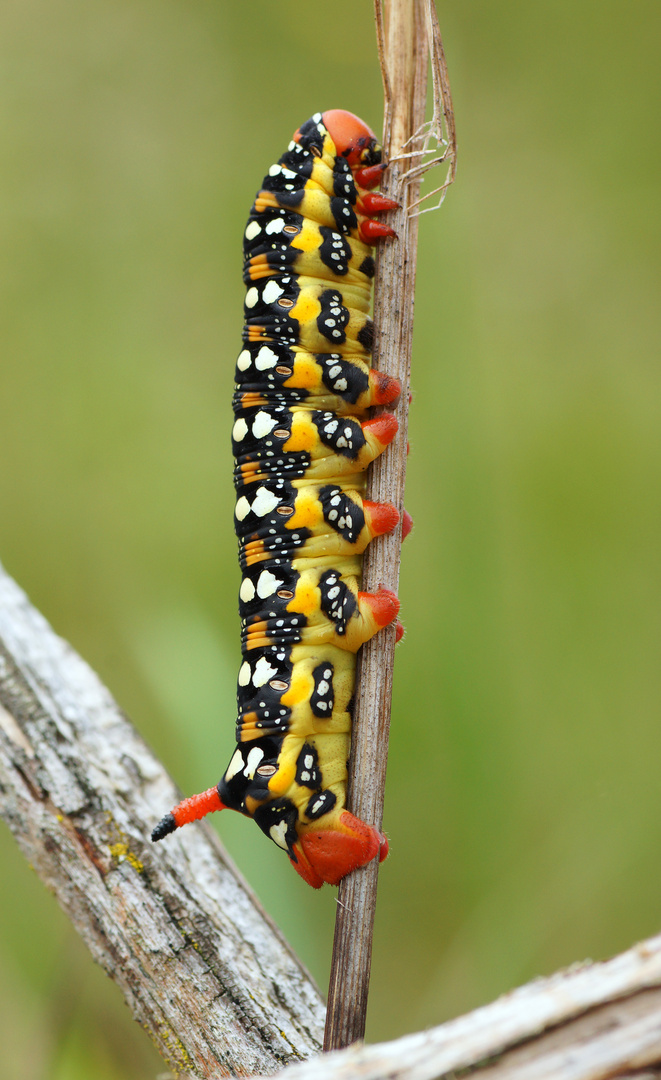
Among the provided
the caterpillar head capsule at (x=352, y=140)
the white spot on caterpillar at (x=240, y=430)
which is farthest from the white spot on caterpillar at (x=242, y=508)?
the caterpillar head capsule at (x=352, y=140)

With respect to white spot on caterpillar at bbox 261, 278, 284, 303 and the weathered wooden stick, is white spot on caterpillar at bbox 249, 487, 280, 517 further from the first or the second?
white spot on caterpillar at bbox 261, 278, 284, 303

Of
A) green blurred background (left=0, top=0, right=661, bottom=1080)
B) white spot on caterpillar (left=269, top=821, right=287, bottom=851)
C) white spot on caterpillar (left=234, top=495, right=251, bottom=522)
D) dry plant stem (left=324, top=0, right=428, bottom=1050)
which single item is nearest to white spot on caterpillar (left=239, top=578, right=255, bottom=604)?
white spot on caterpillar (left=234, top=495, right=251, bottom=522)

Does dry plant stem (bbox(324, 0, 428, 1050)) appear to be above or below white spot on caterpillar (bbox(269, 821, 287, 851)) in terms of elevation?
above

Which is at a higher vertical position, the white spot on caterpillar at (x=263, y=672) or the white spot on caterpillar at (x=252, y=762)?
the white spot on caterpillar at (x=263, y=672)

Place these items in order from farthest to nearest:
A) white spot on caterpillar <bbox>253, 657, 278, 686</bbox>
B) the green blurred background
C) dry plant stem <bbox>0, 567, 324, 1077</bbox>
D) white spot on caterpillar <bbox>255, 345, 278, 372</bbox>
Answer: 1. the green blurred background
2. white spot on caterpillar <bbox>255, 345, 278, 372</bbox>
3. white spot on caterpillar <bbox>253, 657, 278, 686</bbox>
4. dry plant stem <bbox>0, 567, 324, 1077</bbox>

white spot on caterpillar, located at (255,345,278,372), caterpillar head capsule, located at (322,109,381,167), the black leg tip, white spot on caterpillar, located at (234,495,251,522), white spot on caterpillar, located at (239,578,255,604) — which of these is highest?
caterpillar head capsule, located at (322,109,381,167)

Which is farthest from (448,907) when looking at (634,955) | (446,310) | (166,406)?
(166,406)

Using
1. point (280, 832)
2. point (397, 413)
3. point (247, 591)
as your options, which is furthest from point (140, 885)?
point (397, 413)

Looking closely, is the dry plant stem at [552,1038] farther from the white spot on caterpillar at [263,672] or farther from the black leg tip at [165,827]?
the white spot on caterpillar at [263,672]
